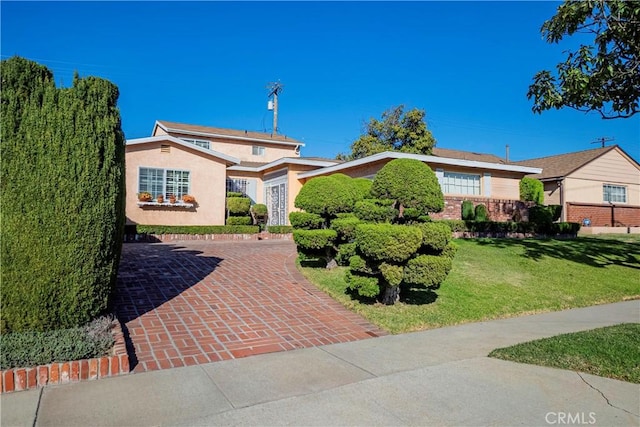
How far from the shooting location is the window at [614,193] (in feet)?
84.6

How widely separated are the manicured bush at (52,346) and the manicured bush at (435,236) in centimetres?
478

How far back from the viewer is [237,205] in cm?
1886

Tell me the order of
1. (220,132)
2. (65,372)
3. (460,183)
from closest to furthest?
(65,372)
(460,183)
(220,132)

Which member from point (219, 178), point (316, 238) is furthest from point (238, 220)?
point (316, 238)

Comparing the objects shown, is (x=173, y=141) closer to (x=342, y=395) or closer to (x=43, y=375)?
(x=43, y=375)

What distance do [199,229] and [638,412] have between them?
14.3 metres

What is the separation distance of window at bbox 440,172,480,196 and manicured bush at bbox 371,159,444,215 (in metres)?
10.4

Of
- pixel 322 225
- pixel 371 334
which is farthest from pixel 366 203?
pixel 322 225

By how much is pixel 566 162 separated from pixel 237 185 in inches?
841

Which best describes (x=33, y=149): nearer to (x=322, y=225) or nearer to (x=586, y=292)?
(x=322, y=225)

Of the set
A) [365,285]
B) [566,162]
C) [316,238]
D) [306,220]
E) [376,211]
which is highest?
[566,162]

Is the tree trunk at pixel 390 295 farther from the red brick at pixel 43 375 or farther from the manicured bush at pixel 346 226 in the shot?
the red brick at pixel 43 375

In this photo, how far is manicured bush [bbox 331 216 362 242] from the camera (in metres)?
8.62

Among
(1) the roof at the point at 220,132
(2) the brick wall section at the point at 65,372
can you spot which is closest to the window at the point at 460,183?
(1) the roof at the point at 220,132
